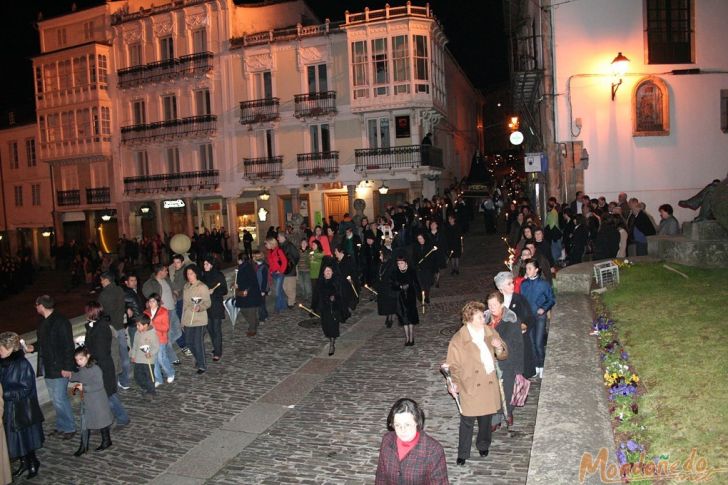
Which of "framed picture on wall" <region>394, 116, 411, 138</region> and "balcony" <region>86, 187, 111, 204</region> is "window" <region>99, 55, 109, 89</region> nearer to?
"balcony" <region>86, 187, 111, 204</region>

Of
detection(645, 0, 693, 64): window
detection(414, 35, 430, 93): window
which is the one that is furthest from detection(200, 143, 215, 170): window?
detection(645, 0, 693, 64): window

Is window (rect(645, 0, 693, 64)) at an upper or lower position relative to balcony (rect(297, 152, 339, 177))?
upper

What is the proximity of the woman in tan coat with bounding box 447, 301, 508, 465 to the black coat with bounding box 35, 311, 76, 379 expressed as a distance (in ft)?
18.9

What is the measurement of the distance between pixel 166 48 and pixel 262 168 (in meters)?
10.9

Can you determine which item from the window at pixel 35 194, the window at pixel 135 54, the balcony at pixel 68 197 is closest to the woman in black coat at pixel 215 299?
the window at pixel 135 54

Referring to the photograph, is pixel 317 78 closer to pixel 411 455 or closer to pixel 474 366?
pixel 474 366

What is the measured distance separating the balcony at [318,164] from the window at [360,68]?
12.5 ft

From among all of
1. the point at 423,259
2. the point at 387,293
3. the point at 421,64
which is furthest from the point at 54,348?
the point at 421,64

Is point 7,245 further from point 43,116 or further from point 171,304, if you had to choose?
point 171,304

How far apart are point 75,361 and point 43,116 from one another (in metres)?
40.8

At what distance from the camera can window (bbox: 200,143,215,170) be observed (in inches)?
1506

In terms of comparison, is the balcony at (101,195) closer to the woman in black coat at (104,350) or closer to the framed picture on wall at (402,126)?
the framed picture on wall at (402,126)

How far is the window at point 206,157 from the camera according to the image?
125ft

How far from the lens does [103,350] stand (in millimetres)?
8570
